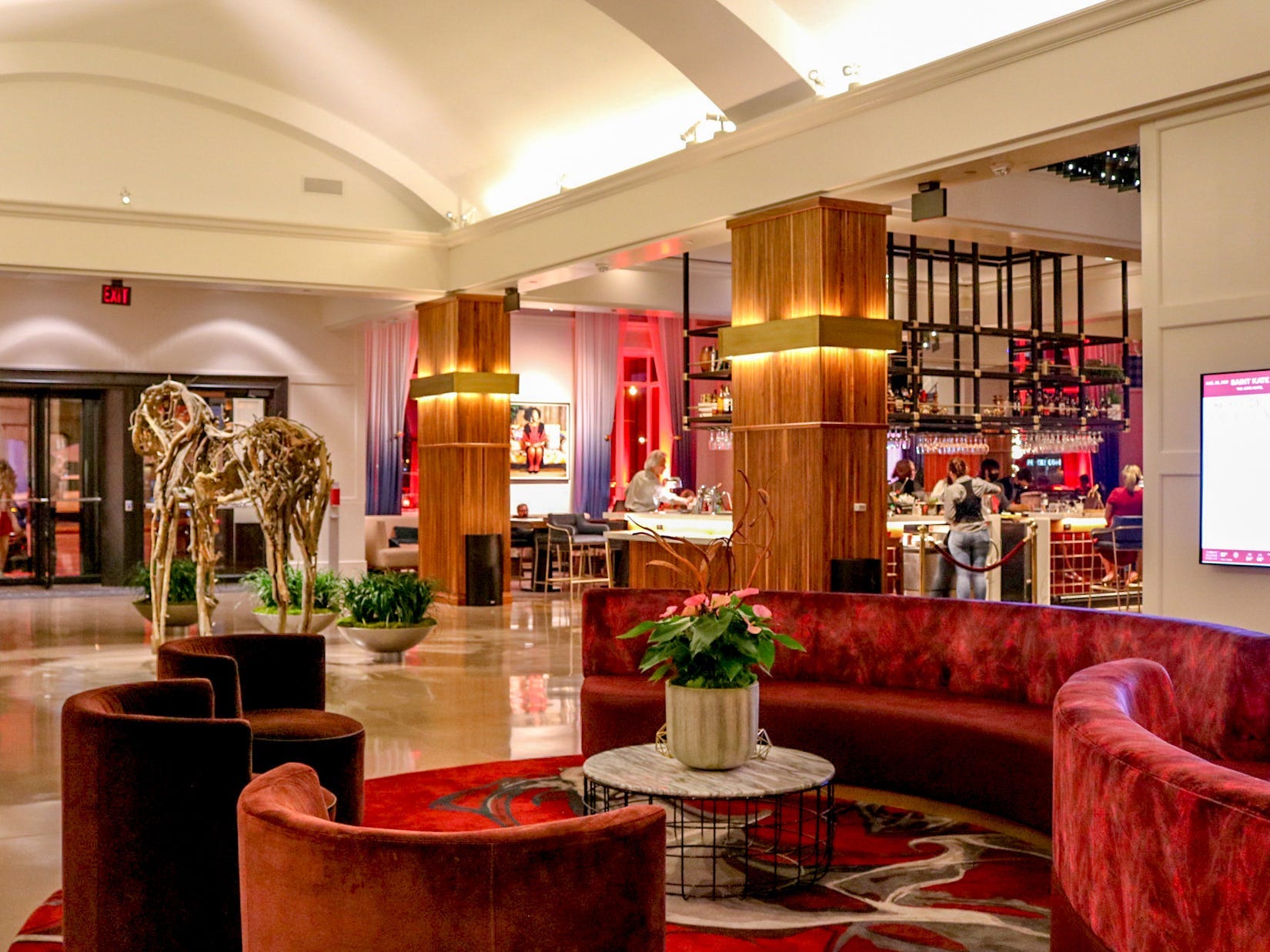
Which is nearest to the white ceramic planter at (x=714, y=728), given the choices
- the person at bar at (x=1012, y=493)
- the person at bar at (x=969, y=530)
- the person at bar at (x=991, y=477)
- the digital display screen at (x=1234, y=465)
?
the digital display screen at (x=1234, y=465)

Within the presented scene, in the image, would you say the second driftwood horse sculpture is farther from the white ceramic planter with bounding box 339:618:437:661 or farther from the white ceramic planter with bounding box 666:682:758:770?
the white ceramic planter with bounding box 666:682:758:770

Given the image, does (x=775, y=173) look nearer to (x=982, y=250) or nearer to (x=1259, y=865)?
(x=982, y=250)

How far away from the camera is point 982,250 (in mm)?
14570

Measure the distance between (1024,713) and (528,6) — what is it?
7385 millimetres

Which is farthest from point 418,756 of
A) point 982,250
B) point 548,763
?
point 982,250

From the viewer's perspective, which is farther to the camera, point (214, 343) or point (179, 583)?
point (214, 343)

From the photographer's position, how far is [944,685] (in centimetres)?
594

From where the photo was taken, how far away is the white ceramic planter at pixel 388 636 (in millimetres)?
9555

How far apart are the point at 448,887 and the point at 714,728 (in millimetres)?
2163

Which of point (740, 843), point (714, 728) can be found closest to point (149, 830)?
point (714, 728)

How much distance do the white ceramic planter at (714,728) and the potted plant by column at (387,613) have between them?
17.6 ft

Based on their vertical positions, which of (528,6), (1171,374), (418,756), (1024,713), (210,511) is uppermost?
(528,6)

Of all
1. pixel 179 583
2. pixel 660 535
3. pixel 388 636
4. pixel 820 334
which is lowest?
pixel 388 636

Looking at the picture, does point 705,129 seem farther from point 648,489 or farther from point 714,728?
point 714,728
